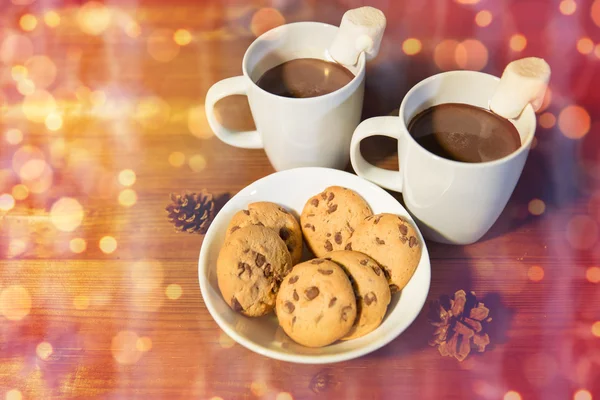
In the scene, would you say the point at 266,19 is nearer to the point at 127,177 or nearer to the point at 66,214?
the point at 127,177

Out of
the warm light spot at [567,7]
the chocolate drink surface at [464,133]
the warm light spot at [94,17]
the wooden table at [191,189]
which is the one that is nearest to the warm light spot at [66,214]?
the wooden table at [191,189]

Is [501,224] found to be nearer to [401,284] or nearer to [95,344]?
[401,284]

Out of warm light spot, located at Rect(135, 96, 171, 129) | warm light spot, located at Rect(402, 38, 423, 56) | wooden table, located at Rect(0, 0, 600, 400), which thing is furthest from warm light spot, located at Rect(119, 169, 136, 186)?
warm light spot, located at Rect(402, 38, 423, 56)

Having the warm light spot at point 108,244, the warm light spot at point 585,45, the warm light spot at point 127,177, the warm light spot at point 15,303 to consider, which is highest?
the warm light spot at point 585,45

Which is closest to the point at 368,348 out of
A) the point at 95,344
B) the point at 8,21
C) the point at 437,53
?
the point at 95,344

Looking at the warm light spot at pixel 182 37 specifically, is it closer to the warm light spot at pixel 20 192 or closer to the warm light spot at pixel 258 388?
the warm light spot at pixel 20 192

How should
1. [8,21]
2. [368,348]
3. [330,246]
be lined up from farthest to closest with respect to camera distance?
[8,21], [330,246], [368,348]
